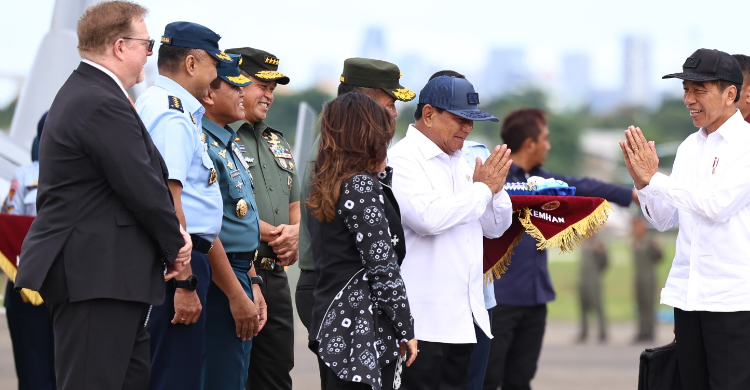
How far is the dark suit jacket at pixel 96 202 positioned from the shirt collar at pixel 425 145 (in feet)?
4.35

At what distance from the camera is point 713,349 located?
4.31 metres

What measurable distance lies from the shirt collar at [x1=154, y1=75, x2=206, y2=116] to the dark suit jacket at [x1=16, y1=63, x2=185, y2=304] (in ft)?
1.97


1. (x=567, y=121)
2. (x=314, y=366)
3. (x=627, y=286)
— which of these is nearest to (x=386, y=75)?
(x=314, y=366)

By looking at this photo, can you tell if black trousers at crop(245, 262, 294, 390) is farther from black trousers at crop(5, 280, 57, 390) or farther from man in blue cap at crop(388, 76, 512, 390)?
black trousers at crop(5, 280, 57, 390)

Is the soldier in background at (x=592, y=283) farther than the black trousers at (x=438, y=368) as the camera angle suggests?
Yes

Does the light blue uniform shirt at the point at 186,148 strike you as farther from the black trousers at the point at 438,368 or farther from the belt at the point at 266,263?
the black trousers at the point at 438,368

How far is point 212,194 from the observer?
13.0 ft

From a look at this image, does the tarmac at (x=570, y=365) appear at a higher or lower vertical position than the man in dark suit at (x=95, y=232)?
lower

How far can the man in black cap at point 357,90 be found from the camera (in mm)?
4582

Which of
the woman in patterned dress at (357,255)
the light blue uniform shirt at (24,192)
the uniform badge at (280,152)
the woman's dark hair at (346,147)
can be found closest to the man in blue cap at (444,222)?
the woman in patterned dress at (357,255)

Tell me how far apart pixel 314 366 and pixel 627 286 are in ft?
90.2

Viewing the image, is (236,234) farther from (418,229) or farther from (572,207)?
(572,207)

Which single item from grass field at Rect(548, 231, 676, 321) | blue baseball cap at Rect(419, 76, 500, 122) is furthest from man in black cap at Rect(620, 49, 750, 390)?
grass field at Rect(548, 231, 676, 321)

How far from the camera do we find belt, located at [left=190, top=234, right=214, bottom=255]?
154 inches
